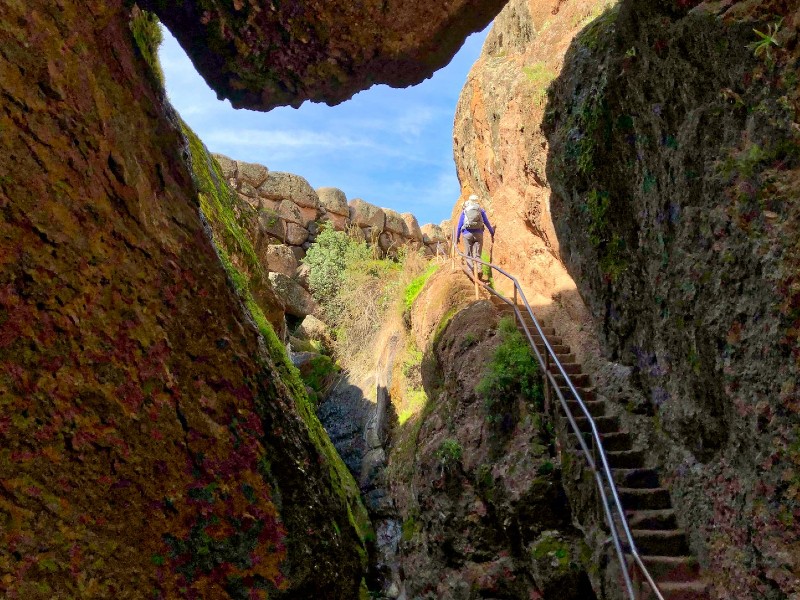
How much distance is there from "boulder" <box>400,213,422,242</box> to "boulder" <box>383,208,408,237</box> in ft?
0.57

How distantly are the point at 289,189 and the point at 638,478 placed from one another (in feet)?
61.2

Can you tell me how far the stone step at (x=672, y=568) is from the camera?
472cm

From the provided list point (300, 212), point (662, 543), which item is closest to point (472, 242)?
point (662, 543)

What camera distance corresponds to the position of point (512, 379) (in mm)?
7656

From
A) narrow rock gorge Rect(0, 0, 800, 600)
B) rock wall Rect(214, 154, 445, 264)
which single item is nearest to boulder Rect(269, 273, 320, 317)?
rock wall Rect(214, 154, 445, 264)

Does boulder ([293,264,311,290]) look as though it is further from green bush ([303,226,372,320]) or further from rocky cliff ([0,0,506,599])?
rocky cliff ([0,0,506,599])

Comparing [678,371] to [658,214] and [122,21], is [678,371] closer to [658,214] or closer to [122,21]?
[658,214]

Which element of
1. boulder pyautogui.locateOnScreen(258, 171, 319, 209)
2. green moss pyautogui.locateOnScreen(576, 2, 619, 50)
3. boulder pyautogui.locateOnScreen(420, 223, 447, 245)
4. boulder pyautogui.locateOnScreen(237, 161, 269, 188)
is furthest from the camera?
boulder pyautogui.locateOnScreen(420, 223, 447, 245)

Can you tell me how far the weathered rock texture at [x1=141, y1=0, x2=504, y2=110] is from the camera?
4.25 metres

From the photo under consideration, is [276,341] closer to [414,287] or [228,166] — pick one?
[414,287]

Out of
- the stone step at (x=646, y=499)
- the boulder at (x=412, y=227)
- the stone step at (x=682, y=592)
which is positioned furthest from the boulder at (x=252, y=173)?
the stone step at (x=682, y=592)

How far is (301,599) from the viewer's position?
4820mm

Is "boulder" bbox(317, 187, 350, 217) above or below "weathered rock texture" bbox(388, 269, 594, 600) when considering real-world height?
above

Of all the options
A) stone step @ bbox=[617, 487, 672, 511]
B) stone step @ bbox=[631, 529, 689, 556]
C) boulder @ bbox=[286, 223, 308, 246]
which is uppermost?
boulder @ bbox=[286, 223, 308, 246]
